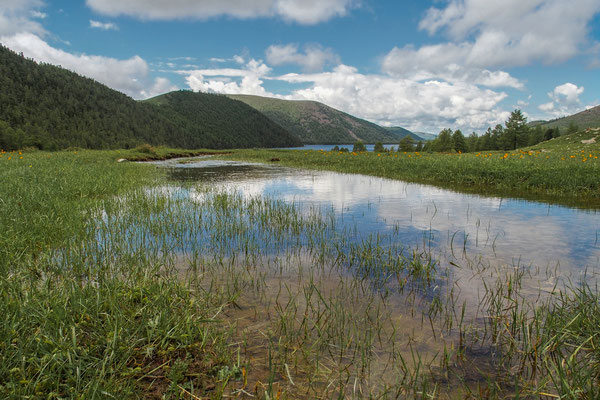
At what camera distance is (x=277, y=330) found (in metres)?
3.58

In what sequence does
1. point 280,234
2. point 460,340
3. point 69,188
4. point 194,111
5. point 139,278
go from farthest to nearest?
1. point 194,111
2. point 69,188
3. point 280,234
4. point 139,278
5. point 460,340

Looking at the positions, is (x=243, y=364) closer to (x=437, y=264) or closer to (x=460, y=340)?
(x=460, y=340)

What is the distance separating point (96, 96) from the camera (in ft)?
397

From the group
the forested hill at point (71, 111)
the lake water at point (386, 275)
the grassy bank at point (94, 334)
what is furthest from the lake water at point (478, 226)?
the forested hill at point (71, 111)

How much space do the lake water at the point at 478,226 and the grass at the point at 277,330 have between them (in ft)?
2.80

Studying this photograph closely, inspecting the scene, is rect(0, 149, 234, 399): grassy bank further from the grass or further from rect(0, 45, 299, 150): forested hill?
rect(0, 45, 299, 150): forested hill

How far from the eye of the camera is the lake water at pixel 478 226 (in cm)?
591

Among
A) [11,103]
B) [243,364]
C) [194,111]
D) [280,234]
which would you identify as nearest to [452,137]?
[280,234]

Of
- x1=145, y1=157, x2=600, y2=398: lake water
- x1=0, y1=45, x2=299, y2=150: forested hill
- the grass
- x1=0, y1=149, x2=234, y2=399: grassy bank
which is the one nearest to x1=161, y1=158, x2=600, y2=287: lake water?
x1=145, y1=157, x2=600, y2=398: lake water

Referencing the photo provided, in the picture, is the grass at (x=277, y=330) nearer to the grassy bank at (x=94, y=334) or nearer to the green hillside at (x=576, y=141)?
the grassy bank at (x=94, y=334)

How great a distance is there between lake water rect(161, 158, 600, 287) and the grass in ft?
2.80

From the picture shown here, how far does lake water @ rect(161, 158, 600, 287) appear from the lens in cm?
591

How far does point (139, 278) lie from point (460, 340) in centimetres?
415

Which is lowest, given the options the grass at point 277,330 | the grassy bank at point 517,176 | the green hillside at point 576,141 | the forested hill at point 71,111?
the grass at point 277,330
